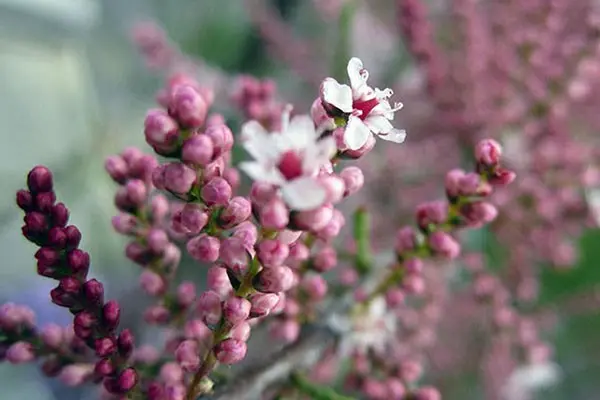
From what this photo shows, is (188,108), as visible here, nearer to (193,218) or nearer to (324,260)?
(193,218)

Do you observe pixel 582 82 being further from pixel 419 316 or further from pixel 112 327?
pixel 112 327


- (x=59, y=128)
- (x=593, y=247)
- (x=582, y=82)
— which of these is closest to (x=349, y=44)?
(x=582, y=82)

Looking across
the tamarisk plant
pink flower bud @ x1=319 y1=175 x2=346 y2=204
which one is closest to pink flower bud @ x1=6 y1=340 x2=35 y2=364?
the tamarisk plant

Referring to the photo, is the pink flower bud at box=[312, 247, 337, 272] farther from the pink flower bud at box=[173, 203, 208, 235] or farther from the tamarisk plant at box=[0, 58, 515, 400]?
the pink flower bud at box=[173, 203, 208, 235]

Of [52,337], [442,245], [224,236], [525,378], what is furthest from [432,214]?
[525,378]

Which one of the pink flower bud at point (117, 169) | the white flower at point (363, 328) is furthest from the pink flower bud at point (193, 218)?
the white flower at point (363, 328)
